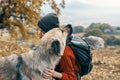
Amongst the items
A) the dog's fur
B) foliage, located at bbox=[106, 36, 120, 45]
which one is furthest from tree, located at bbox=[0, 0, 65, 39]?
foliage, located at bbox=[106, 36, 120, 45]

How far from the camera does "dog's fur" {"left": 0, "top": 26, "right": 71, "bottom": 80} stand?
27.3ft

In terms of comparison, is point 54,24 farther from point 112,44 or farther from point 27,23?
point 112,44

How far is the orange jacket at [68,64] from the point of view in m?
8.49

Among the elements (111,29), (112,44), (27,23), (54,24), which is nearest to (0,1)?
(27,23)

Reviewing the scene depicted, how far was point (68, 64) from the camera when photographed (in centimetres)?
848

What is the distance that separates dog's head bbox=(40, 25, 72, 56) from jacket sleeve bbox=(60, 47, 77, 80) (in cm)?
15

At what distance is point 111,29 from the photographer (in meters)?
114

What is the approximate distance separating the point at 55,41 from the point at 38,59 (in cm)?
54

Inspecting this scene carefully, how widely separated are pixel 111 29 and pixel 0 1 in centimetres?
8854

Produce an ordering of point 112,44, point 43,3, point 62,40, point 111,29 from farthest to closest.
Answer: point 111,29, point 112,44, point 43,3, point 62,40

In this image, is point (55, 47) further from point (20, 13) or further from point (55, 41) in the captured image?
point (20, 13)

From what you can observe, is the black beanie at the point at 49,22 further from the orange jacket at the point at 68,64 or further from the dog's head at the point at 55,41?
the orange jacket at the point at 68,64

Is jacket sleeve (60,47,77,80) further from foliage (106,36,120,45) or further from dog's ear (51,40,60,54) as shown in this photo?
foliage (106,36,120,45)

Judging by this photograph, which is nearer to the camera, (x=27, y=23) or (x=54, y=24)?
(x=54, y=24)
